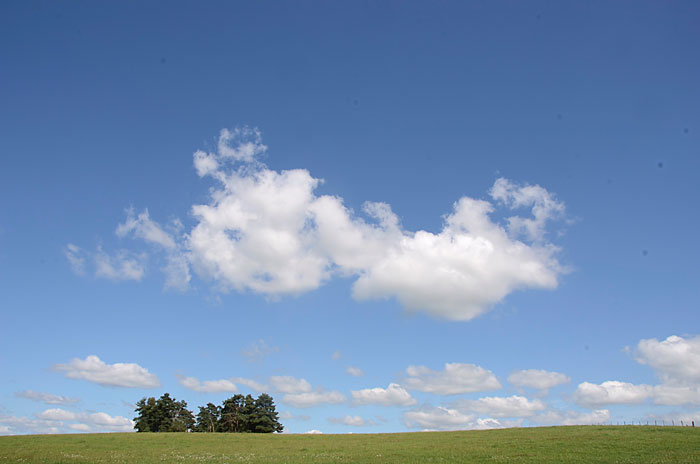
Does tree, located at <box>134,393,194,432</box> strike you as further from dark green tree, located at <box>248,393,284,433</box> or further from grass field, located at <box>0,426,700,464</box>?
grass field, located at <box>0,426,700,464</box>

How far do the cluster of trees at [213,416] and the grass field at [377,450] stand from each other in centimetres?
4572

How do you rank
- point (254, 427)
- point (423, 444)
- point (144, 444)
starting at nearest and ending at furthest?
point (423, 444) < point (144, 444) < point (254, 427)

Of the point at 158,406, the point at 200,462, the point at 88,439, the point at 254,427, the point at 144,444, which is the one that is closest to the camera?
the point at 200,462

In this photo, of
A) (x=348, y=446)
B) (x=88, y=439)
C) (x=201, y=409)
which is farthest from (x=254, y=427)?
(x=348, y=446)

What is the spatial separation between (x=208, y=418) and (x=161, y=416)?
37.2ft

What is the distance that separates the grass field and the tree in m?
53.8

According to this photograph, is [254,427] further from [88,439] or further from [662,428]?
[662,428]

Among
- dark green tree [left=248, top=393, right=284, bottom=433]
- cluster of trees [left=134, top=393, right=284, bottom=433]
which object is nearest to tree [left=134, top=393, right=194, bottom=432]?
cluster of trees [left=134, top=393, right=284, bottom=433]

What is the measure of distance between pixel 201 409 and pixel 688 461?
11609 cm

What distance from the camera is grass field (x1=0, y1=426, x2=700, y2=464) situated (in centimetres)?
3872

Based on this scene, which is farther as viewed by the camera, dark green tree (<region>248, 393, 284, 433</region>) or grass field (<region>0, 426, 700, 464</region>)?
dark green tree (<region>248, 393, 284, 433</region>)

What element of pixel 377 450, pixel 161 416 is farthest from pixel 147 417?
pixel 377 450

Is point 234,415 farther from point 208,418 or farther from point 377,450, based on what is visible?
point 377,450

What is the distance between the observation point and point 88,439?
63.0 m
